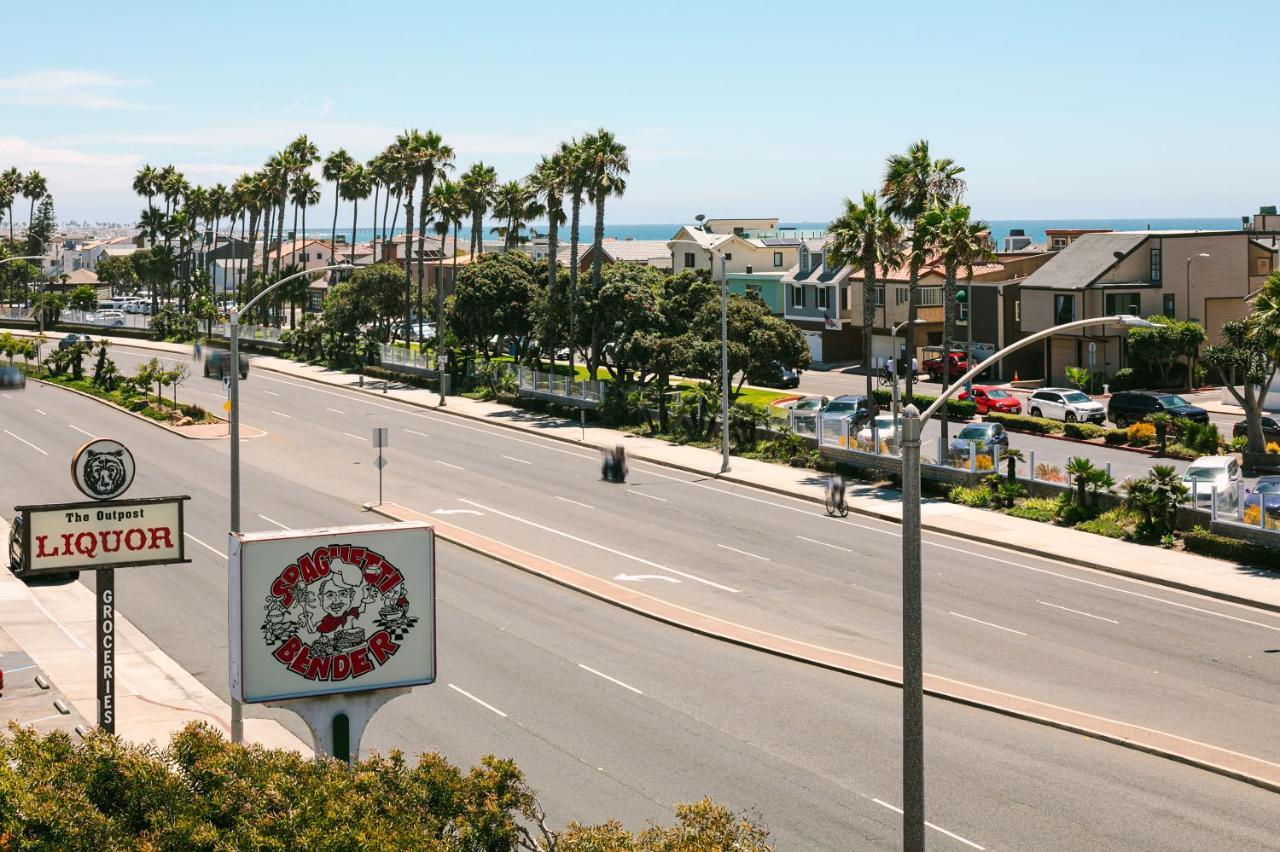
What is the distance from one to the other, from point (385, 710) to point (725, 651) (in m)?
7.61

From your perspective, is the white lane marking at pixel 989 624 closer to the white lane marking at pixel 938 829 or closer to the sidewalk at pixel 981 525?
the sidewalk at pixel 981 525

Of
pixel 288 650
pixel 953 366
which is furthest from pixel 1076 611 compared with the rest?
pixel 953 366

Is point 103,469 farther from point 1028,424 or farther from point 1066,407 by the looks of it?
point 1066,407

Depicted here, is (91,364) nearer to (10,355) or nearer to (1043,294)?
(10,355)

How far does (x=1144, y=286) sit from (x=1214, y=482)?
40087 mm

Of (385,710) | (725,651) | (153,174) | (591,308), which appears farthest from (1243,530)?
(153,174)

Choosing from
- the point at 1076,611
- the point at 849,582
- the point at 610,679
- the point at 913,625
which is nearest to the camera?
the point at 913,625

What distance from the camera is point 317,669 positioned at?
18.7m

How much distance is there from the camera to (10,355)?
88125 mm

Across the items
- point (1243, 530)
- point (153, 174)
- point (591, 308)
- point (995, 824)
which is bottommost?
point (995, 824)

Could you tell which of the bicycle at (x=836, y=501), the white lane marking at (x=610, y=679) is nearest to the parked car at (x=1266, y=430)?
the bicycle at (x=836, y=501)

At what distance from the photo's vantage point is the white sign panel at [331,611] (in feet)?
59.8

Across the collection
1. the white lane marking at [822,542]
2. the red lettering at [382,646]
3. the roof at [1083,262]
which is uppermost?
the roof at [1083,262]

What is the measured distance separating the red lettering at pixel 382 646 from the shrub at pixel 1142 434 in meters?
42.5
